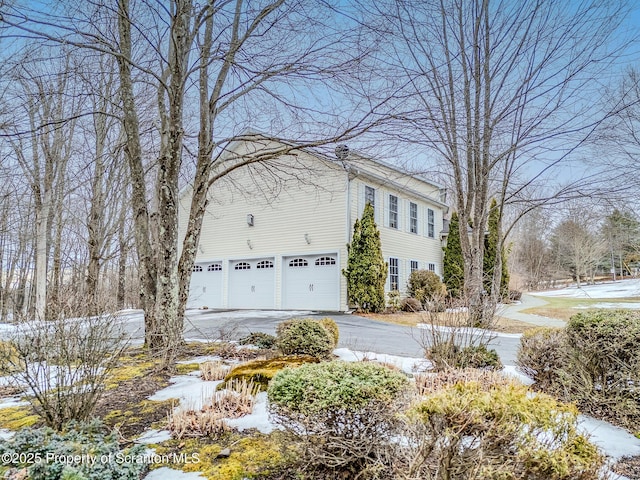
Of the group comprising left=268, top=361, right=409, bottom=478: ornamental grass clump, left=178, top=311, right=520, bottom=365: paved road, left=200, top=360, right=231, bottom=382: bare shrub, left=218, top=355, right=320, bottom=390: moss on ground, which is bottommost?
left=178, top=311, right=520, bottom=365: paved road

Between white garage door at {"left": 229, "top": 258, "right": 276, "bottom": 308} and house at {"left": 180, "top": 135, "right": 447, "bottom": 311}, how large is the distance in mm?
42

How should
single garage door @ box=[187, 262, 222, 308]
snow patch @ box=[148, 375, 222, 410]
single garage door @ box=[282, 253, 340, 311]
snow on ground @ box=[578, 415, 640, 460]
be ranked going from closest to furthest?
snow on ground @ box=[578, 415, 640, 460] < snow patch @ box=[148, 375, 222, 410] < single garage door @ box=[282, 253, 340, 311] < single garage door @ box=[187, 262, 222, 308]

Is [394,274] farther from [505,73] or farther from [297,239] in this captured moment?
[505,73]

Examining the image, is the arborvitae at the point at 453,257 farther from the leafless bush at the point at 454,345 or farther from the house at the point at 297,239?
the leafless bush at the point at 454,345

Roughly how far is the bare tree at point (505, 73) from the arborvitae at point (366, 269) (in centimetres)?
430

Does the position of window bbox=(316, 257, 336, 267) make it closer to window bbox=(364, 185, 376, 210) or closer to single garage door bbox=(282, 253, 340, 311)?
single garage door bbox=(282, 253, 340, 311)

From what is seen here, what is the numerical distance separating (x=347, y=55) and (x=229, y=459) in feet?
15.1

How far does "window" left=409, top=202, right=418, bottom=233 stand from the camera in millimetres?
18734

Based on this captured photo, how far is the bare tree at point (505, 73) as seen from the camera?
244 inches

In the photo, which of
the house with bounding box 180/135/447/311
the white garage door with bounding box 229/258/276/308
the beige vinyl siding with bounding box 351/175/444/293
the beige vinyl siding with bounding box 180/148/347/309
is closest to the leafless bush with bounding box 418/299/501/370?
the house with bounding box 180/135/447/311

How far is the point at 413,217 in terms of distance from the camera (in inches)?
748

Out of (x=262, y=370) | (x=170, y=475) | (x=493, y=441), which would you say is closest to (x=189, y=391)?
(x=262, y=370)

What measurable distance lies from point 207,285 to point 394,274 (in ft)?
28.1

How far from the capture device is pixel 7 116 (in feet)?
18.1
